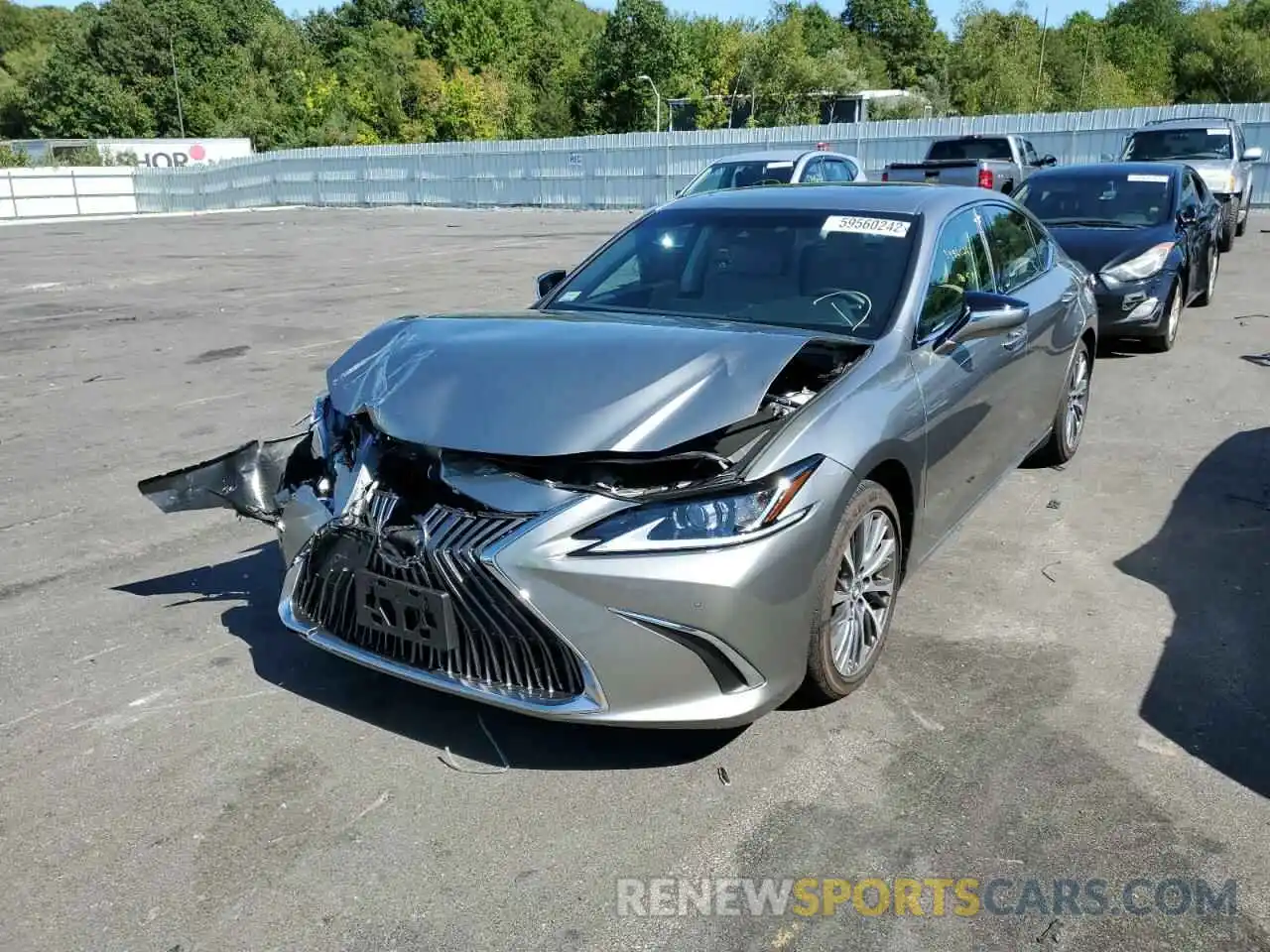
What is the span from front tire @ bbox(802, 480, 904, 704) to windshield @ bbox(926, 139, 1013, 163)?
17.7 meters

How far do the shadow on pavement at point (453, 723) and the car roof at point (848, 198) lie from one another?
2416mm

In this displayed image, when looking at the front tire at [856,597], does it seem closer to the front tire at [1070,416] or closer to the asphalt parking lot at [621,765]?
the asphalt parking lot at [621,765]

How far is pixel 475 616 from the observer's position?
3.08m

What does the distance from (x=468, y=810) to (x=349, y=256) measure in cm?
1904

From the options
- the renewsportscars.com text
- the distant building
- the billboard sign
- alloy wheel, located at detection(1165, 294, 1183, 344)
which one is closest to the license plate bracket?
the renewsportscars.com text

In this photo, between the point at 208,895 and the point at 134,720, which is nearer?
the point at 208,895

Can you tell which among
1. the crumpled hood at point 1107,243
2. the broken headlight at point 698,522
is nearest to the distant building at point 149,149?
the crumpled hood at point 1107,243

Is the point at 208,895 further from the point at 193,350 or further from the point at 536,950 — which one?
the point at 193,350

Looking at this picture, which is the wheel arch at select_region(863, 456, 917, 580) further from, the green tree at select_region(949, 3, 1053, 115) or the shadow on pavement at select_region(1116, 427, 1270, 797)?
the green tree at select_region(949, 3, 1053, 115)

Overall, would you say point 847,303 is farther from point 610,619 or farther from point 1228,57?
point 1228,57

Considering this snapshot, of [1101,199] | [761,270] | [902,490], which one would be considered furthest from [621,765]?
[1101,199]

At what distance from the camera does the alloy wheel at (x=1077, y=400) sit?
20.4 ft

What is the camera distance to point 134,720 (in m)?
3.62

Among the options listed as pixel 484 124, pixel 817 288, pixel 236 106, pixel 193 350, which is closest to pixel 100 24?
pixel 236 106
